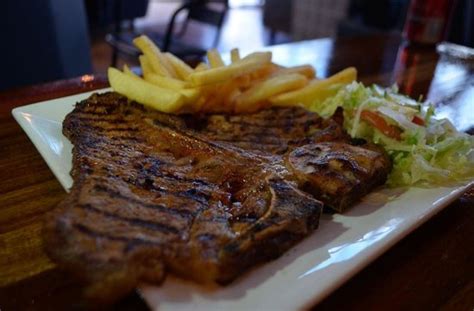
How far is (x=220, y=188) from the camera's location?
5.36ft

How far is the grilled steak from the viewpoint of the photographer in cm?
122

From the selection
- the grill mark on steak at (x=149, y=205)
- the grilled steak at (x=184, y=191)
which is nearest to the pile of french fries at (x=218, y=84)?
the grilled steak at (x=184, y=191)

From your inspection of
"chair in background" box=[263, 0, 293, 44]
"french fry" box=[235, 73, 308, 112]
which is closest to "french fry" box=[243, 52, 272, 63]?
"french fry" box=[235, 73, 308, 112]

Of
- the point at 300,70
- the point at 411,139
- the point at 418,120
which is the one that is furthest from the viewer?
the point at 300,70

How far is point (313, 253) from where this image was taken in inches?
55.7

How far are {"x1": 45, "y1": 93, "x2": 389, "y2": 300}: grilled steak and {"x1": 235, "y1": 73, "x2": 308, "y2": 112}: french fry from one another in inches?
6.6

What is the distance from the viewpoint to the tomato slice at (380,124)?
7.20ft

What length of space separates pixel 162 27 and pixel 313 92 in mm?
6388

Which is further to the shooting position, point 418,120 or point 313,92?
point 313,92

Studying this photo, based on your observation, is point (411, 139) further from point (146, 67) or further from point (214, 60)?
point (146, 67)

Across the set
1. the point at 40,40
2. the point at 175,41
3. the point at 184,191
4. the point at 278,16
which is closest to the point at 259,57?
the point at 184,191

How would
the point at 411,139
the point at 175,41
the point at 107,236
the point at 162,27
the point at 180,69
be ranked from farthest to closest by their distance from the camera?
the point at 162,27 → the point at 175,41 → the point at 180,69 → the point at 411,139 → the point at 107,236

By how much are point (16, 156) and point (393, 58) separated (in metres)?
3.55

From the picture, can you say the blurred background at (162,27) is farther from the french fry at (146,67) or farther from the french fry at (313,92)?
the french fry at (313,92)
